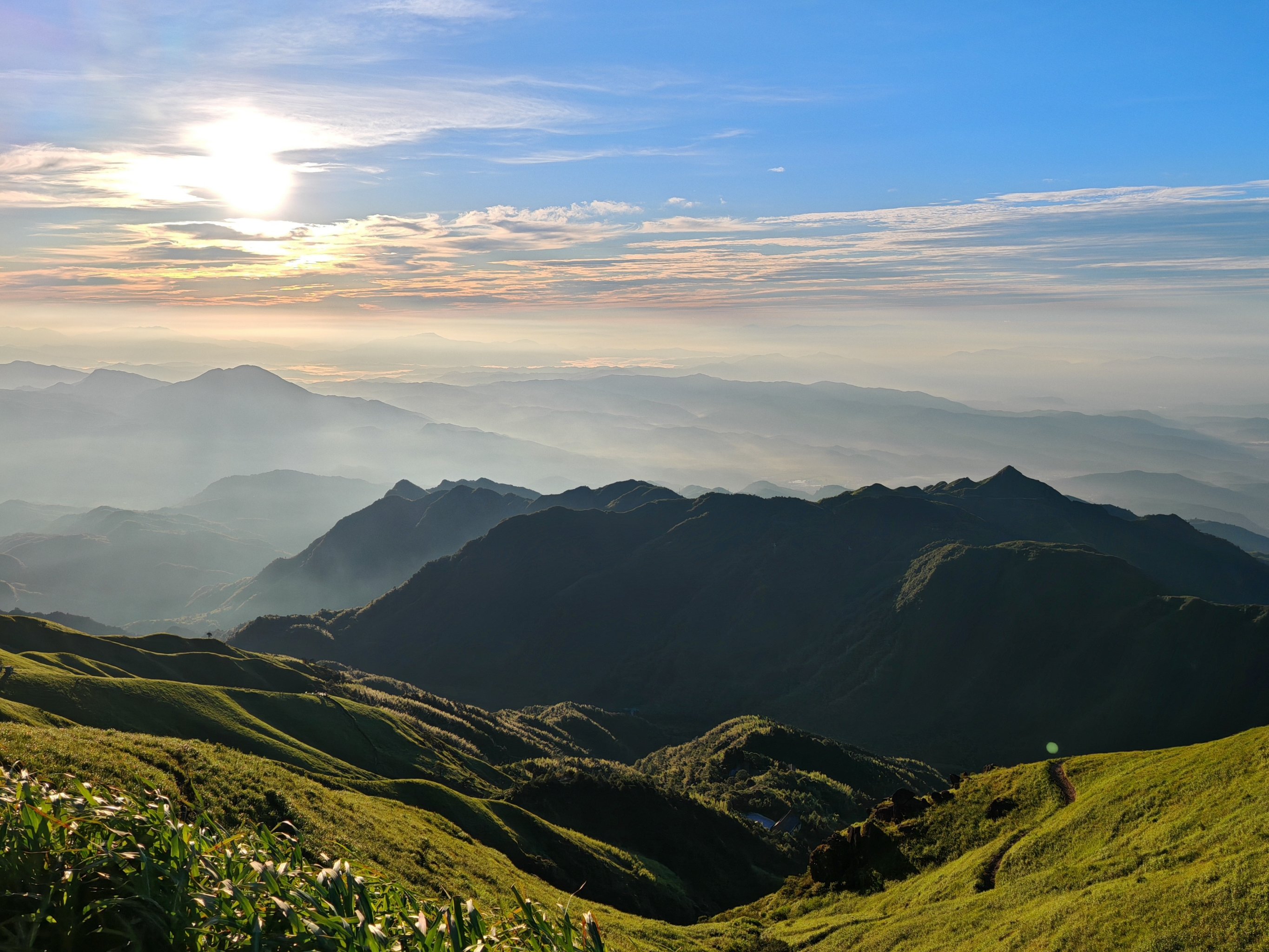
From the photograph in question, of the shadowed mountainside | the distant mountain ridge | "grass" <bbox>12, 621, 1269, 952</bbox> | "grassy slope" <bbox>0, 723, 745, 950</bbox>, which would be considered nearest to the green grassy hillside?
the shadowed mountainside

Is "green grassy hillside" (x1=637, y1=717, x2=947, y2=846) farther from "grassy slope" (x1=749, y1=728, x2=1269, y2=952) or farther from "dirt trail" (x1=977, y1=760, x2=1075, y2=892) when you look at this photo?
"dirt trail" (x1=977, y1=760, x2=1075, y2=892)

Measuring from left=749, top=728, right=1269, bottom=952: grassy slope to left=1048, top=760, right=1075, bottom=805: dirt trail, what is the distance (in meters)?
0.26

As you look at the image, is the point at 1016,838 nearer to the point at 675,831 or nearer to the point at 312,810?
the point at 312,810

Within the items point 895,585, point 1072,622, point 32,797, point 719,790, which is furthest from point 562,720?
point 32,797

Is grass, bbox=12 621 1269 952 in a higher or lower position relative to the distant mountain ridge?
higher

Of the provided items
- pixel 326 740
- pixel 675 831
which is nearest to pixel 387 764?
pixel 326 740

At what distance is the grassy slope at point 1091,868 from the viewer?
23141mm

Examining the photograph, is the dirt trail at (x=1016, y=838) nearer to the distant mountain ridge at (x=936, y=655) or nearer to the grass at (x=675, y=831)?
the grass at (x=675, y=831)

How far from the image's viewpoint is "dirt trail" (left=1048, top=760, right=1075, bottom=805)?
132 feet

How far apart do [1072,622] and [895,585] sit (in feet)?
134

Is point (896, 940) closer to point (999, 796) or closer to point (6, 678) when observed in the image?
point (999, 796)

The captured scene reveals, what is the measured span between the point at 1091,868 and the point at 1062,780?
45.1 ft

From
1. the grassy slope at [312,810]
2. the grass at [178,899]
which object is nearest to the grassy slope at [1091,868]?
the grassy slope at [312,810]

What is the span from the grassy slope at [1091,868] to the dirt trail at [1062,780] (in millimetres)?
265
